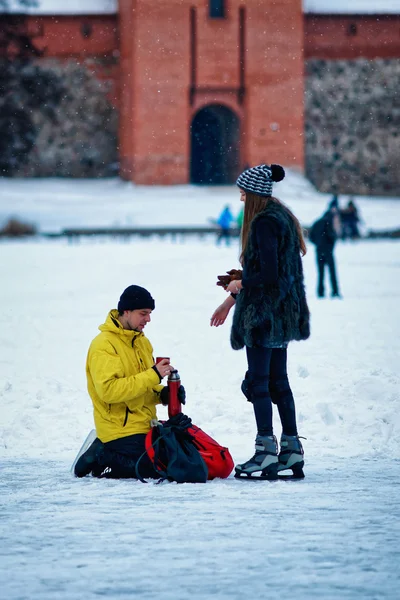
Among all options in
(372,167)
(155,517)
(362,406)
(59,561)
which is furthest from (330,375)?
(372,167)

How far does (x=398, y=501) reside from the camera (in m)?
4.38

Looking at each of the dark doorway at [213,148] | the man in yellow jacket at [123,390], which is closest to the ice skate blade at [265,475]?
the man in yellow jacket at [123,390]

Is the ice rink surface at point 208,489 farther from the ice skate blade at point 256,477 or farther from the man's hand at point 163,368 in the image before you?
the man's hand at point 163,368

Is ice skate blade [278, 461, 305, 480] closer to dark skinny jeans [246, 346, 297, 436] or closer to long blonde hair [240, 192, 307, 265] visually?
dark skinny jeans [246, 346, 297, 436]

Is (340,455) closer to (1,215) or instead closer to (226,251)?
(226,251)

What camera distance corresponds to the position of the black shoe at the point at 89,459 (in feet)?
16.0

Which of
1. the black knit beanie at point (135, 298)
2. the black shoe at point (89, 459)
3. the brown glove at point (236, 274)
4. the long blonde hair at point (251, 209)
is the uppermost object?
the long blonde hair at point (251, 209)

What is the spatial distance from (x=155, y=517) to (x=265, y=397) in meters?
1.03

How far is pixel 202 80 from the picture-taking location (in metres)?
35.1

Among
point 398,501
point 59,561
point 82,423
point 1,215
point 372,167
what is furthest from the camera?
point 372,167

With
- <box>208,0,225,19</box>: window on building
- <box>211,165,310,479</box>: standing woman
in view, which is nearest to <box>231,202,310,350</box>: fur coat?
<box>211,165,310,479</box>: standing woman

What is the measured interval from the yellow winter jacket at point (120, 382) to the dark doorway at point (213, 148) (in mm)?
31170

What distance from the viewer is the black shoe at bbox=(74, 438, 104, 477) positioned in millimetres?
4879

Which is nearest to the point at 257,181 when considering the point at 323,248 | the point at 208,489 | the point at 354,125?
the point at 208,489
